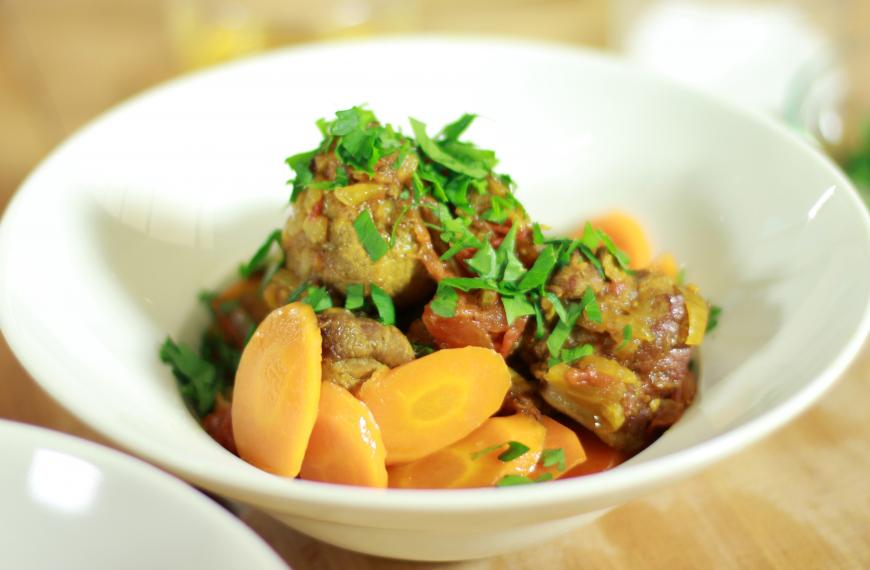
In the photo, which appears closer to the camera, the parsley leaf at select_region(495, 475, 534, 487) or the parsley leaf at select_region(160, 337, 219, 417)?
the parsley leaf at select_region(495, 475, 534, 487)

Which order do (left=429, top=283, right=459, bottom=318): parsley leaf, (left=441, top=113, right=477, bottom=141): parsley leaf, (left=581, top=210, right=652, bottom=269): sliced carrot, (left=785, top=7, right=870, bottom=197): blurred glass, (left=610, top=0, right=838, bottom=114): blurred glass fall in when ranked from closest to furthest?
(left=429, top=283, right=459, bottom=318): parsley leaf → (left=441, top=113, right=477, bottom=141): parsley leaf → (left=581, top=210, right=652, bottom=269): sliced carrot → (left=785, top=7, right=870, bottom=197): blurred glass → (left=610, top=0, right=838, bottom=114): blurred glass

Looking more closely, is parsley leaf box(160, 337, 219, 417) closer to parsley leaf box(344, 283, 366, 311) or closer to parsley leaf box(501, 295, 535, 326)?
parsley leaf box(344, 283, 366, 311)

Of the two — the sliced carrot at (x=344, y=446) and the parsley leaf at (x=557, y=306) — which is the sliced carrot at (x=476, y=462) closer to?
the sliced carrot at (x=344, y=446)

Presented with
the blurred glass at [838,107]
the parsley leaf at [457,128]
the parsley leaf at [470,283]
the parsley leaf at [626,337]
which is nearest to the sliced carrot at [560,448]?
the parsley leaf at [626,337]

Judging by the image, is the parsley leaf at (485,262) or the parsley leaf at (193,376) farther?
the parsley leaf at (193,376)

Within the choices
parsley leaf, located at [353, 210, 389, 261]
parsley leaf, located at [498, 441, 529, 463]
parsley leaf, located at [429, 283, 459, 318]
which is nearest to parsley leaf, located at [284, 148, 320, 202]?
parsley leaf, located at [353, 210, 389, 261]

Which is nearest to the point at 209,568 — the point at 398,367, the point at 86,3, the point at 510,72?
the point at 398,367

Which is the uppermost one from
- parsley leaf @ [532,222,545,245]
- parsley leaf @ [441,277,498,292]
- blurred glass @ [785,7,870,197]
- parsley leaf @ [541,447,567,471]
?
parsley leaf @ [532,222,545,245]
